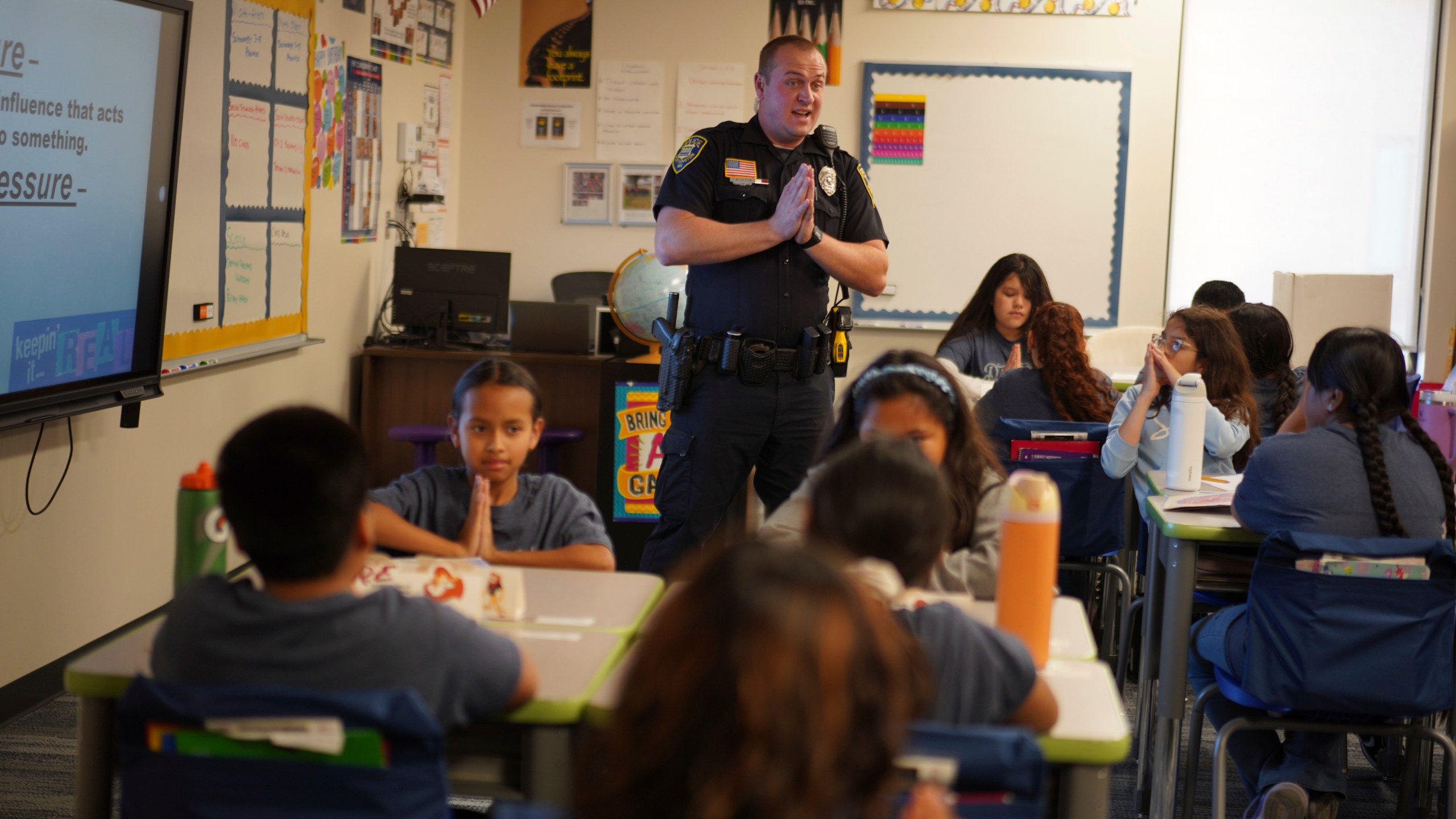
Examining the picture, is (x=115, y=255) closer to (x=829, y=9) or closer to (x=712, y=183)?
(x=712, y=183)

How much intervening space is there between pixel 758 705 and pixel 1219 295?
4.04 m

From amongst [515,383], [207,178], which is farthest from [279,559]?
[207,178]

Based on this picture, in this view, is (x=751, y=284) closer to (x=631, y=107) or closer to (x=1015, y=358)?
(x=1015, y=358)

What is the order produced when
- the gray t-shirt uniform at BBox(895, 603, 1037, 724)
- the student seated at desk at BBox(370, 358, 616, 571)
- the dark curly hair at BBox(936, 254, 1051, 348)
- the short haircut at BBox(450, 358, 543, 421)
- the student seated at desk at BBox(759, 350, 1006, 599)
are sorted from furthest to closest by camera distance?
the dark curly hair at BBox(936, 254, 1051, 348)
the short haircut at BBox(450, 358, 543, 421)
the student seated at desk at BBox(370, 358, 616, 571)
the student seated at desk at BBox(759, 350, 1006, 599)
the gray t-shirt uniform at BBox(895, 603, 1037, 724)

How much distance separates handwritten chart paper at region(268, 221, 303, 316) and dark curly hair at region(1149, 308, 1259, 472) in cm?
274

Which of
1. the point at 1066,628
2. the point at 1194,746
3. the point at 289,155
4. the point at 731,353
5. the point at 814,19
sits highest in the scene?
the point at 814,19

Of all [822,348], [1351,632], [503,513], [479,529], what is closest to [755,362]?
[822,348]

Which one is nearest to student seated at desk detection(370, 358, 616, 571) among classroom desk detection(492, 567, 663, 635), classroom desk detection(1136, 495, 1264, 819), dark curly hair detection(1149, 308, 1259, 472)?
classroom desk detection(492, 567, 663, 635)

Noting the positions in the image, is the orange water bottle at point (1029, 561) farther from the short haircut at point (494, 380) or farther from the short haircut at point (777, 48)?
the short haircut at point (777, 48)

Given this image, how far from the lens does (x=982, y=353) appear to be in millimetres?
4387

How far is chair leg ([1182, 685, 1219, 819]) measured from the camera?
2500 mm

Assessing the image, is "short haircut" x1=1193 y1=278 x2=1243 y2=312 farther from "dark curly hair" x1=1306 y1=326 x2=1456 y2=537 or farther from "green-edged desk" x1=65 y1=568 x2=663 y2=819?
"green-edged desk" x1=65 y1=568 x2=663 y2=819

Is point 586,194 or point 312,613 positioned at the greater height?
point 586,194

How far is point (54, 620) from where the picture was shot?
3156mm
